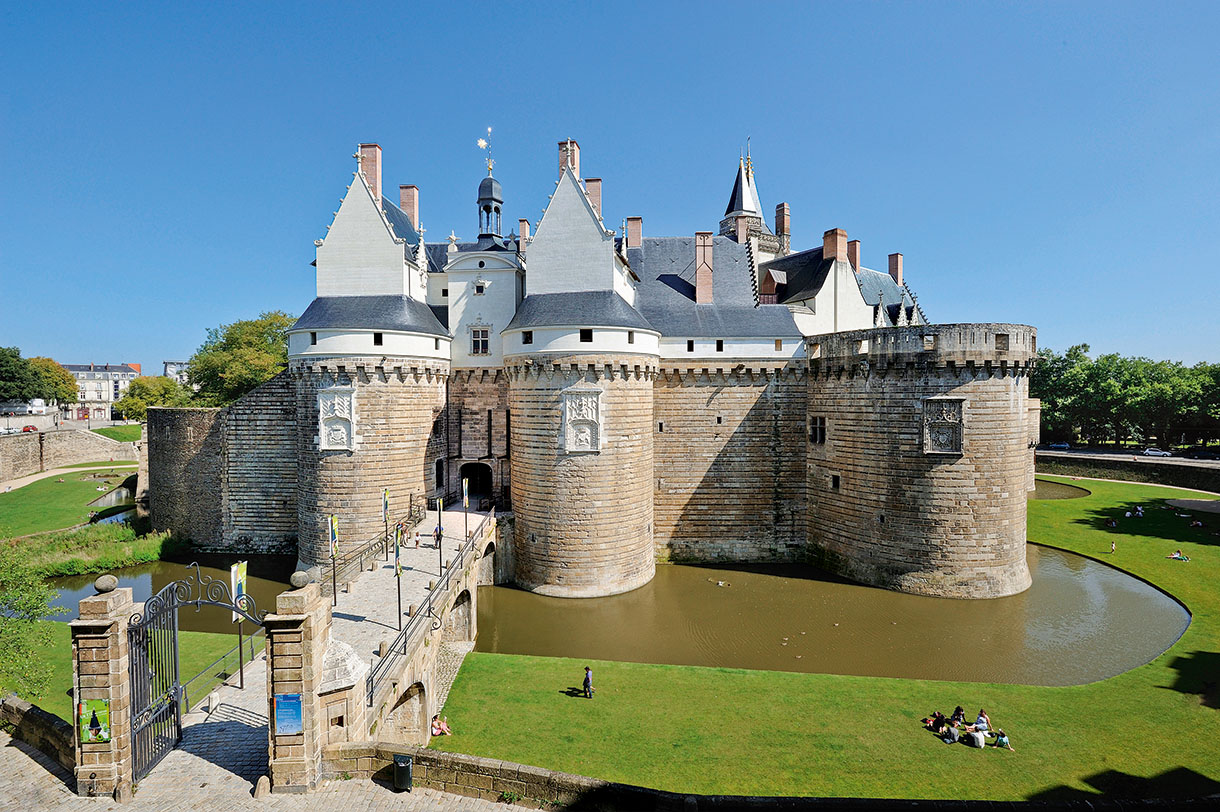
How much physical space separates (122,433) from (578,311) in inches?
2672

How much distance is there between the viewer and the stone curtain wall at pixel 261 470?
2802cm

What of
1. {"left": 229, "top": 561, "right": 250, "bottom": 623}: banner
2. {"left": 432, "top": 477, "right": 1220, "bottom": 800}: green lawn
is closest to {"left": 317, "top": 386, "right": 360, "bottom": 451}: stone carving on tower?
{"left": 432, "top": 477, "right": 1220, "bottom": 800}: green lawn

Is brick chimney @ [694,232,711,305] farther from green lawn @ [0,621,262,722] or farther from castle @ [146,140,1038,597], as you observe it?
green lawn @ [0,621,262,722]

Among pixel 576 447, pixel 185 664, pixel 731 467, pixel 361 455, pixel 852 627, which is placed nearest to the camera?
pixel 185 664

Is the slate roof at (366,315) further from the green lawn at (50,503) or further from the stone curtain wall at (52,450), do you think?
the stone curtain wall at (52,450)

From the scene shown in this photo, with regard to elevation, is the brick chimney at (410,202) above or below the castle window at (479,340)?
above

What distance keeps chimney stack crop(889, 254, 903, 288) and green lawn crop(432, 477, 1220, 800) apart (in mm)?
29207

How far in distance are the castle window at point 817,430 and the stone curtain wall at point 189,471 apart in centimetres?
2912

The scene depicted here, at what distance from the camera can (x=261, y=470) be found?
28.3 metres

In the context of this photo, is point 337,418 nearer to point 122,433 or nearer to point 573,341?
point 573,341

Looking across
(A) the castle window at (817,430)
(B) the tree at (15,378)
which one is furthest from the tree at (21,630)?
(B) the tree at (15,378)

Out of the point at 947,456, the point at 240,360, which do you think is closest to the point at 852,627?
the point at 947,456

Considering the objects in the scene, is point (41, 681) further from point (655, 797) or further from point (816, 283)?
point (816, 283)

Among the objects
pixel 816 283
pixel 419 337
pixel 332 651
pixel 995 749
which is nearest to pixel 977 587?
pixel 995 749
